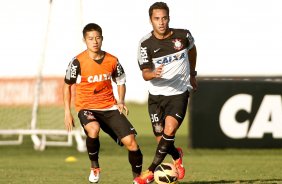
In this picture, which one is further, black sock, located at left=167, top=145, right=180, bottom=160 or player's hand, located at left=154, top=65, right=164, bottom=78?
black sock, located at left=167, top=145, right=180, bottom=160

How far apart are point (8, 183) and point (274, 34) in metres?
19.3

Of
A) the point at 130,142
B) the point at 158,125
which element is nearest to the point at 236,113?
the point at 158,125

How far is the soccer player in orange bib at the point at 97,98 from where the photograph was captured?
1231 cm

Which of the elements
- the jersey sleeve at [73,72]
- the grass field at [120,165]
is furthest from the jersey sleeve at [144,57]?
the grass field at [120,165]

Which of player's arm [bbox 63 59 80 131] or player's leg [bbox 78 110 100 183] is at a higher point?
player's arm [bbox 63 59 80 131]

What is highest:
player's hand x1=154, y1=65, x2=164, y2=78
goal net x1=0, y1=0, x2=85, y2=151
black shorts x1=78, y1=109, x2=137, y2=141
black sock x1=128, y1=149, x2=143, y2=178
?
player's hand x1=154, y1=65, x2=164, y2=78

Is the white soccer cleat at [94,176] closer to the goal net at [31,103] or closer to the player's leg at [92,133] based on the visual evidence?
the player's leg at [92,133]

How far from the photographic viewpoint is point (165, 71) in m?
12.7

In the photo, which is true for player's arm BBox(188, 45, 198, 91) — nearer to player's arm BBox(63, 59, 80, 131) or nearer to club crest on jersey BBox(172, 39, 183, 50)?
club crest on jersey BBox(172, 39, 183, 50)

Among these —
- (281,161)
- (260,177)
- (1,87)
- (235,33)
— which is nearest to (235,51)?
(235,33)

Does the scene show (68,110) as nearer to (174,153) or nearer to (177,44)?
(177,44)

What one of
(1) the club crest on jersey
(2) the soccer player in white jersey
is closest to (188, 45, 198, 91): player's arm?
(2) the soccer player in white jersey

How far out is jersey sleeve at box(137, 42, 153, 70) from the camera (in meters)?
12.5

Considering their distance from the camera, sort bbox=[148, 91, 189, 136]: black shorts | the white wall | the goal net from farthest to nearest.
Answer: the white wall
the goal net
bbox=[148, 91, 189, 136]: black shorts
